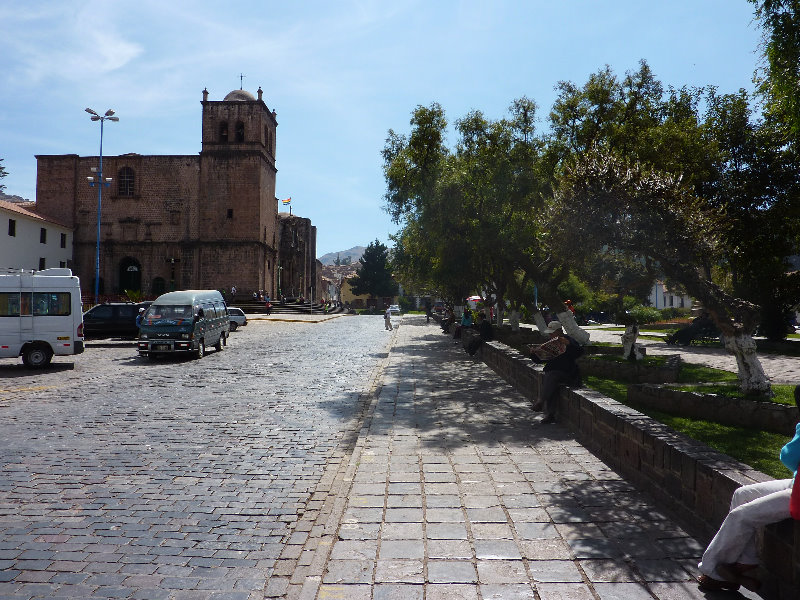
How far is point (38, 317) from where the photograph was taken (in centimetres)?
1573

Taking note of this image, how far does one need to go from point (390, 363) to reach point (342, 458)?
10.9 meters

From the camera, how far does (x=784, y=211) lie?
41.1 ft

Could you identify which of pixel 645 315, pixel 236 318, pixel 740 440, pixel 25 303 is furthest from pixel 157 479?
pixel 645 315

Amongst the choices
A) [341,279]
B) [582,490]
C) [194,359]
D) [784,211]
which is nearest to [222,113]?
[194,359]

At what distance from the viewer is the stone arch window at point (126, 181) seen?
5794 centimetres

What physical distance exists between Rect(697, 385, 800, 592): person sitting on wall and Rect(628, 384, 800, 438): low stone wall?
416cm

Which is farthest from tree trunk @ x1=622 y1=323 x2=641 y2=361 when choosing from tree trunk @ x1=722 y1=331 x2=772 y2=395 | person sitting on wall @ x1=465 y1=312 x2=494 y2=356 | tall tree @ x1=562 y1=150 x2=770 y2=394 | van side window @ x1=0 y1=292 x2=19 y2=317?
van side window @ x1=0 y1=292 x2=19 y2=317

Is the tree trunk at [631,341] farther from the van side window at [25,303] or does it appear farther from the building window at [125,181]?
the building window at [125,181]

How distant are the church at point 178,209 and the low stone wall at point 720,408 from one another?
5060cm

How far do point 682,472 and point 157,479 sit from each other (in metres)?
4.56

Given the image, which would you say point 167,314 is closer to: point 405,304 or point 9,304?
point 9,304

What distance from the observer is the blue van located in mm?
18219

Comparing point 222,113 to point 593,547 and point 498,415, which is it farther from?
point 593,547

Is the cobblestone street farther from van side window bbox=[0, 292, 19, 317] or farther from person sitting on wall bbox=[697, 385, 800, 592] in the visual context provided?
van side window bbox=[0, 292, 19, 317]
